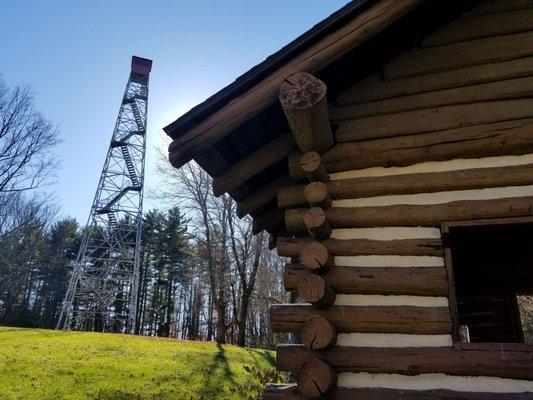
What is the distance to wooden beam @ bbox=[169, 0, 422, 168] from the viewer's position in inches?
156

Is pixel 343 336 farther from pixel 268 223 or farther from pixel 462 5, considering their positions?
pixel 462 5

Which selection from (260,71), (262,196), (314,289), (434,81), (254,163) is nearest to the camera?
(314,289)

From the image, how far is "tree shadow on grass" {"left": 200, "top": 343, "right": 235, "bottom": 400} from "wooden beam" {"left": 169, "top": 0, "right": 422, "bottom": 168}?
30.6 ft

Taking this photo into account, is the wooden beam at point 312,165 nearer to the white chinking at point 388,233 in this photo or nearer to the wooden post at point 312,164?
the wooden post at point 312,164

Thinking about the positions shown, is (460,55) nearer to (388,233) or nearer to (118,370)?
(388,233)

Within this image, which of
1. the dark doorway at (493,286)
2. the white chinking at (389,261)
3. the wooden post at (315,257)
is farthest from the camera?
the dark doorway at (493,286)

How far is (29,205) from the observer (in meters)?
28.7

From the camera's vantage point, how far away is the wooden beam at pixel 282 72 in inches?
156

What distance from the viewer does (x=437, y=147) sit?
417cm

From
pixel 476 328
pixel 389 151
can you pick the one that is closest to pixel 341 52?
pixel 389 151

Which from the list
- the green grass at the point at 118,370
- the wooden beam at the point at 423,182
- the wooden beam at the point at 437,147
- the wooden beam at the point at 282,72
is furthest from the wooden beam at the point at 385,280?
the green grass at the point at 118,370

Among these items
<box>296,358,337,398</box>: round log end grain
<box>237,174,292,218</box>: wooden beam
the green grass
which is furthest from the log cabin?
the green grass


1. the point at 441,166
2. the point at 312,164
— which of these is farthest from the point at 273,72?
the point at 441,166

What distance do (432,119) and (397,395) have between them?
277 centimetres
